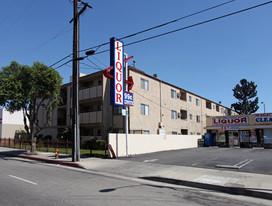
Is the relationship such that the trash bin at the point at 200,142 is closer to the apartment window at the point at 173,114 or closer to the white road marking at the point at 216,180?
the apartment window at the point at 173,114

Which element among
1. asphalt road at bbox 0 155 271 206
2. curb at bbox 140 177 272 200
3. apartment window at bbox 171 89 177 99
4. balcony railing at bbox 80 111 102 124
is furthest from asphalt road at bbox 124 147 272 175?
apartment window at bbox 171 89 177 99

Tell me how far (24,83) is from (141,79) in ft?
41.8

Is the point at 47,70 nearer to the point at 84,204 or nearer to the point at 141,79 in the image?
the point at 141,79

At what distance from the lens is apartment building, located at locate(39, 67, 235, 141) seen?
26.0 meters

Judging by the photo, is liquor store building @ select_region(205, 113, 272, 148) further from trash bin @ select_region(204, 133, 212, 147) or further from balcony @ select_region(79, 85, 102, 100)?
balcony @ select_region(79, 85, 102, 100)

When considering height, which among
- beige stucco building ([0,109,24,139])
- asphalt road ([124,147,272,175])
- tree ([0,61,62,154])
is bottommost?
asphalt road ([124,147,272,175])

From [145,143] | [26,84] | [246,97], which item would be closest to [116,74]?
[145,143]

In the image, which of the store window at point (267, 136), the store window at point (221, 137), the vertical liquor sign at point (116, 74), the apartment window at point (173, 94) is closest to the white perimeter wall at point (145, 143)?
the vertical liquor sign at point (116, 74)

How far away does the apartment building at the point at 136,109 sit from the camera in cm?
2603

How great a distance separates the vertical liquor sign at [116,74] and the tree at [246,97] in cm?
5596

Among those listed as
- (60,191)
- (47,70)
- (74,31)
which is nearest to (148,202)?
(60,191)

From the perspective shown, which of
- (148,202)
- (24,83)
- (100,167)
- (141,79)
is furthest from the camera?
(141,79)

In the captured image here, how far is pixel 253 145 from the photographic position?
29188 millimetres

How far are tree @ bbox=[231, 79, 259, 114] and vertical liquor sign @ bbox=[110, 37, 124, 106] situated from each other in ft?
184
